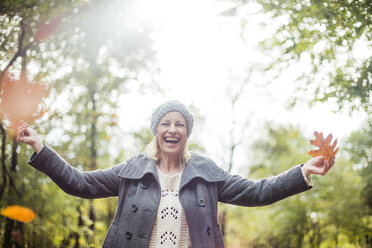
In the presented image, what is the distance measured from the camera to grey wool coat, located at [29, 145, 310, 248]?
2.22 meters

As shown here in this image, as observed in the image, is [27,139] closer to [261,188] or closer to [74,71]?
[261,188]

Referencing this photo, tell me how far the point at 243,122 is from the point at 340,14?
28.1 feet

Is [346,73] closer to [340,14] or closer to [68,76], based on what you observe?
[340,14]

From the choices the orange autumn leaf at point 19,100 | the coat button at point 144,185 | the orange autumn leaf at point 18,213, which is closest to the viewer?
the coat button at point 144,185

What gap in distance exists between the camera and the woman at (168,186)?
7.25 feet

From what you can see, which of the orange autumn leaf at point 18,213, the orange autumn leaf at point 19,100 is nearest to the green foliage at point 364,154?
the orange autumn leaf at point 19,100

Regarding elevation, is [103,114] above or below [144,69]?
below

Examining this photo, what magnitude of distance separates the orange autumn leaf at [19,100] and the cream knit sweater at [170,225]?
1545 mm

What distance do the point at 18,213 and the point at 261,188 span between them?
400cm

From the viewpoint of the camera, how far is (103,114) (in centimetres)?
774

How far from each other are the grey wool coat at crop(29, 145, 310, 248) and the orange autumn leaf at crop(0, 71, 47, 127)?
82 centimetres

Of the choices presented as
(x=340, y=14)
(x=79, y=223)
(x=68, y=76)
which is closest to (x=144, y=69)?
(x=68, y=76)

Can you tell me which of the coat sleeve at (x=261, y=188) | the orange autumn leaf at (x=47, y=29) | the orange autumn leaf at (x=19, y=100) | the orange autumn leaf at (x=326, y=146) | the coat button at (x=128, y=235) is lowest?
the coat button at (x=128, y=235)

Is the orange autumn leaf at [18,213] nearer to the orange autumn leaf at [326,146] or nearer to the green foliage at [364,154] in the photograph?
the orange autumn leaf at [326,146]
